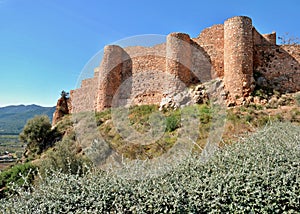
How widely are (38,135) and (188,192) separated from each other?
15.9 meters

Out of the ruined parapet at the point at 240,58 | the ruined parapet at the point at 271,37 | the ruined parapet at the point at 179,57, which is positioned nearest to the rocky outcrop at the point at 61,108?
the ruined parapet at the point at 179,57

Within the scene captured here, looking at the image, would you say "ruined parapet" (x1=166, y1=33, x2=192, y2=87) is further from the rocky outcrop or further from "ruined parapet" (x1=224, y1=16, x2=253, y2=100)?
the rocky outcrop

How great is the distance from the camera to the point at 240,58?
1192cm

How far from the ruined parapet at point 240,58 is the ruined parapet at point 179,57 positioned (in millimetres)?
2273

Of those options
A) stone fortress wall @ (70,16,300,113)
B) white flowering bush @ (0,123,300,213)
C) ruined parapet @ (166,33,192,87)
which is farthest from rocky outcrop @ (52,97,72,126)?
white flowering bush @ (0,123,300,213)

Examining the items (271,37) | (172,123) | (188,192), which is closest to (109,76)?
(172,123)

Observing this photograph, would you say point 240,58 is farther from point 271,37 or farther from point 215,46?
point 271,37

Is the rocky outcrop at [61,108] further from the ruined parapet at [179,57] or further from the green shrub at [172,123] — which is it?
the green shrub at [172,123]

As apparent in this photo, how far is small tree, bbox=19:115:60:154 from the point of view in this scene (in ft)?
55.2

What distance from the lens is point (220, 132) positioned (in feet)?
29.3

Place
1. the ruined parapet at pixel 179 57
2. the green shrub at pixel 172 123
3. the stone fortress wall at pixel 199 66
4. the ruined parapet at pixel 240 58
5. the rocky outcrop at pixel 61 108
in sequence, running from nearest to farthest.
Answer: the green shrub at pixel 172 123 < the ruined parapet at pixel 240 58 < the stone fortress wall at pixel 199 66 < the ruined parapet at pixel 179 57 < the rocky outcrop at pixel 61 108

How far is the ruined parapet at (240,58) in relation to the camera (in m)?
11.9

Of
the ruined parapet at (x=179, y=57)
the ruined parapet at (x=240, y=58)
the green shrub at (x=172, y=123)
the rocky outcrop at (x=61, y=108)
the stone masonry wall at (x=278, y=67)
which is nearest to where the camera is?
the green shrub at (x=172, y=123)

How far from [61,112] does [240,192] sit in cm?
1899
